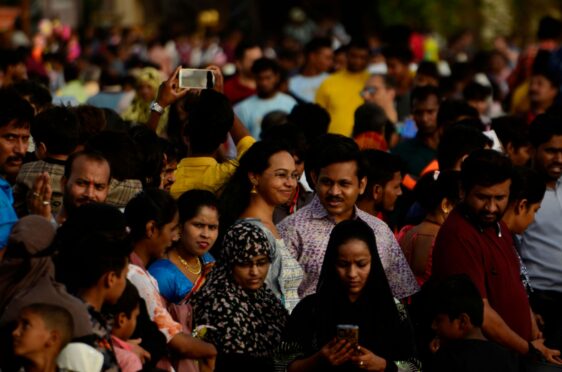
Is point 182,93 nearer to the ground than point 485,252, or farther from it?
Result: farther from it

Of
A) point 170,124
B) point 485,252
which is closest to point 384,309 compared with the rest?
point 485,252

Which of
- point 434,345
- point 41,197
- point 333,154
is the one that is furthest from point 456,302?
point 41,197

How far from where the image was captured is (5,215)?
830 cm

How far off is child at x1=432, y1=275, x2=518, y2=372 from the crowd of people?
1 centimetres

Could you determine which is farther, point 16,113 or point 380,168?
point 380,168

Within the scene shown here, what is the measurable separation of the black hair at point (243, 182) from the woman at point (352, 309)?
1.48m

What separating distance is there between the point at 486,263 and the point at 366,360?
1298 mm

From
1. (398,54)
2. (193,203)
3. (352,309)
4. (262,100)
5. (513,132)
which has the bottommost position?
(352,309)

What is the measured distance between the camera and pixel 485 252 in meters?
8.72

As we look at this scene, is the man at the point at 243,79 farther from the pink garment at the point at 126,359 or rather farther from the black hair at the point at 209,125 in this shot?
the pink garment at the point at 126,359

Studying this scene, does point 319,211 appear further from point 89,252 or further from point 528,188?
point 89,252

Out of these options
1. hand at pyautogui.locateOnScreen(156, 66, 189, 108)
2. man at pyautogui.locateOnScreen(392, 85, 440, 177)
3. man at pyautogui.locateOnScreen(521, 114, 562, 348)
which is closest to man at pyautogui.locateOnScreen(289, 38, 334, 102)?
man at pyautogui.locateOnScreen(392, 85, 440, 177)

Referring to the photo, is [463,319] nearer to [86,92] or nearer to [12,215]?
[12,215]

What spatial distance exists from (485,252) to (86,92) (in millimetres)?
11310
